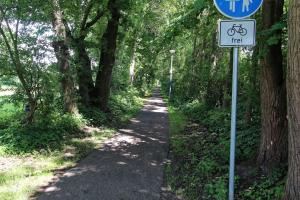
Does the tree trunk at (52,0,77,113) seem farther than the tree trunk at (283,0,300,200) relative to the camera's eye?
Yes

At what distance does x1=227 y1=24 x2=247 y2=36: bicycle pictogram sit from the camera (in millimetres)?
5301

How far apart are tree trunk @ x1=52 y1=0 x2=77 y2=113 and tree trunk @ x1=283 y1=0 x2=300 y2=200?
25.5 feet

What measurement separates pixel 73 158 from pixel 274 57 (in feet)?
17.1

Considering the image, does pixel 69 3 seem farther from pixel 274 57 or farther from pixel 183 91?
pixel 183 91

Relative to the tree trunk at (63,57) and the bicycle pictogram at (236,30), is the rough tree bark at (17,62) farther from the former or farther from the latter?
the bicycle pictogram at (236,30)

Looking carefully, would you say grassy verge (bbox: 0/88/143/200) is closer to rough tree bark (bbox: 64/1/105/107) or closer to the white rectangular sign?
rough tree bark (bbox: 64/1/105/107)

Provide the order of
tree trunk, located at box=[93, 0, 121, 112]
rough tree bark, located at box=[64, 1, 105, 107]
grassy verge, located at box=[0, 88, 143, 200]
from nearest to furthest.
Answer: grassy verge, located at box=[0, 88, 143, 200] → rough tree bark, located at box=[64, 1, 105, 107] → tree trunk, located at box=[93, 0, 121, 112]

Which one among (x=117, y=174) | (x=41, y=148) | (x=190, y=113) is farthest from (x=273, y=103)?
(x=190, y=113)

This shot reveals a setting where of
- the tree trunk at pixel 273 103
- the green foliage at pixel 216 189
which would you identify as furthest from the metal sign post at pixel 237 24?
the tree trunk at pixel 273 103

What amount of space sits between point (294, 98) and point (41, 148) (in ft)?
22.4

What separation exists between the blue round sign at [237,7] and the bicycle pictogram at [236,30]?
128 millimetres

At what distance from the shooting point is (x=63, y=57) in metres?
12.0

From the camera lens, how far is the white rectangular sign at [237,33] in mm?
5262

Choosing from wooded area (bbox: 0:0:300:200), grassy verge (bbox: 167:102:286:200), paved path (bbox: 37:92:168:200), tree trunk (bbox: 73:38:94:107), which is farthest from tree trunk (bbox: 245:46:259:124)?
tree trunk (bbox: 73:38:94:107)
